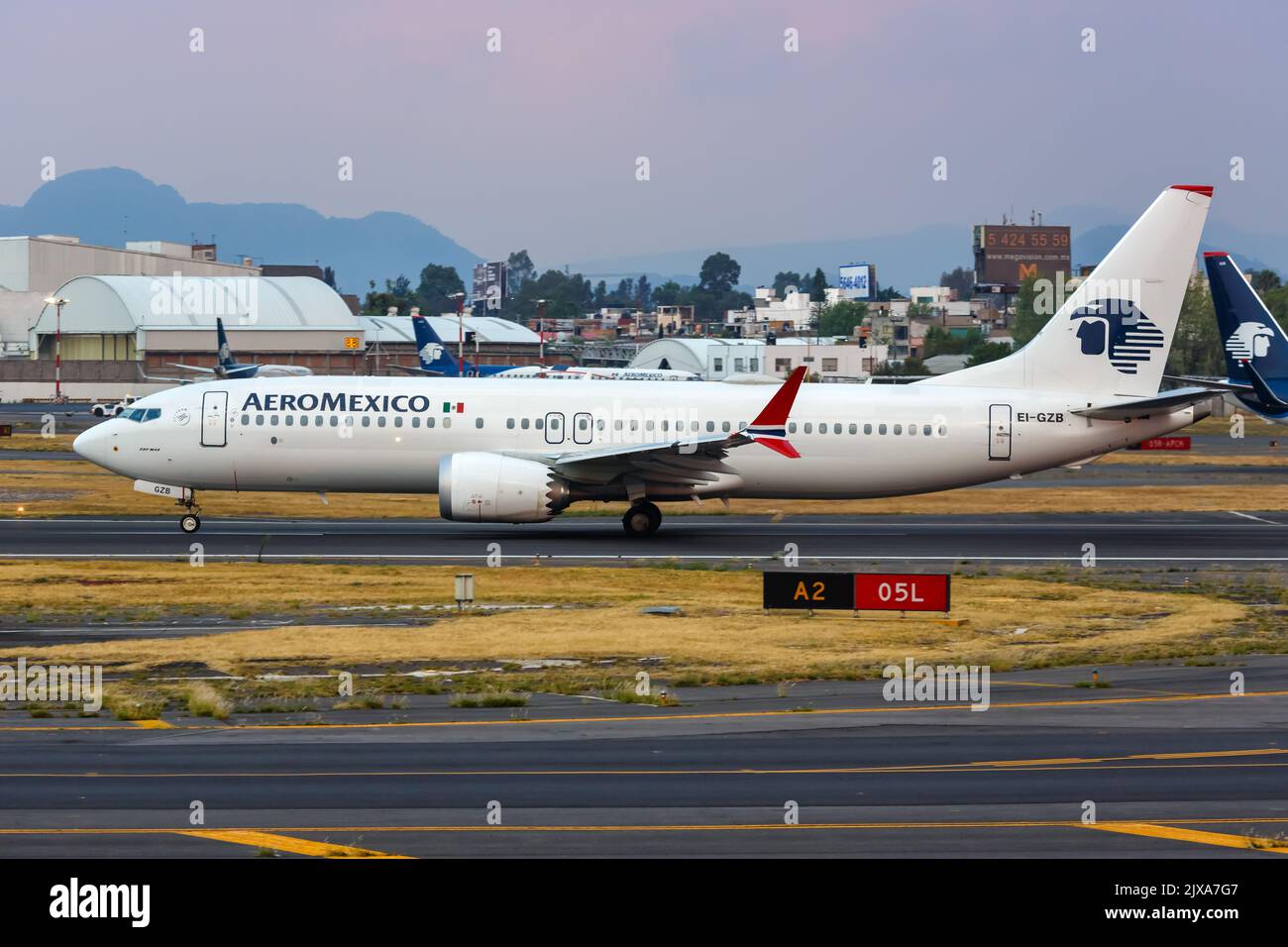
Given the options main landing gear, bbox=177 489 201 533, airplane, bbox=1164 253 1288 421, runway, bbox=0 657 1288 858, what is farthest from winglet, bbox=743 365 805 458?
airplane, bbox=1164 253 1288 421

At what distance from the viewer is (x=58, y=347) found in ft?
463

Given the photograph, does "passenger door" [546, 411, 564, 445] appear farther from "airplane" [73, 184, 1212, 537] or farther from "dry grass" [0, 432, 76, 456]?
"dry grass" [0, 432, 76, 456]

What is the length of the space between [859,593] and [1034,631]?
371cm

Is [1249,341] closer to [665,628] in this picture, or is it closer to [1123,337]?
[1123,337]

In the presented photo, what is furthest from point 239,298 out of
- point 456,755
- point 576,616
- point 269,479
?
point 456,755

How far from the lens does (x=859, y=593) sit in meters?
31.3

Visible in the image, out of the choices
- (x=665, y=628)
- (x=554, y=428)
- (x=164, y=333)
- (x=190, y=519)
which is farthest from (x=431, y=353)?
(x=665, y=628)

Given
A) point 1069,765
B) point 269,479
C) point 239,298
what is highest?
point 239,298

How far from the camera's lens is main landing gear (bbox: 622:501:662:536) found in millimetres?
43906

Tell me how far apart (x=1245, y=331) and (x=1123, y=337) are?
894 inches

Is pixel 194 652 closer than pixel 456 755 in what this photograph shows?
No

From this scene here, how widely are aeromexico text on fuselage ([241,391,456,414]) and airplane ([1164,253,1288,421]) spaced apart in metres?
34.5
